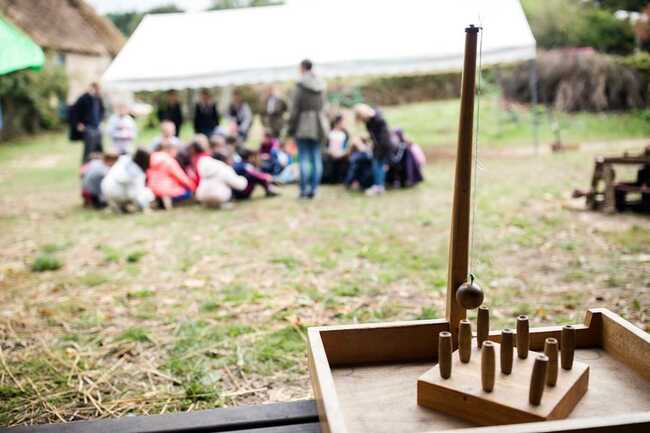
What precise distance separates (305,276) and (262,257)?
0.77 m

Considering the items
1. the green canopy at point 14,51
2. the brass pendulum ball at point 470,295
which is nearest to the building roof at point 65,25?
the green canopy at point 14,51

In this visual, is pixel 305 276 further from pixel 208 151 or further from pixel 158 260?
pixel 208 151

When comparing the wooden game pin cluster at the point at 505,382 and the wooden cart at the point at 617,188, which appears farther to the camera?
the wooden cart at the point at 617,188

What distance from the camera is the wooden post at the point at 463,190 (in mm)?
1418

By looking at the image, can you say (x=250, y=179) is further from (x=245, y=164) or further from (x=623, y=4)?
(x=623, y=4)

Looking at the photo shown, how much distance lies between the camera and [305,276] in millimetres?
4852

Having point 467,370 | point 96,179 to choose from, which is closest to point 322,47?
point 96,179

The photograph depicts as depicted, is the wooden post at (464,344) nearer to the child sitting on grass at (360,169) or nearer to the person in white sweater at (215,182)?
the person in white sweater at (215,182)

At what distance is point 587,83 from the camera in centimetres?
1717

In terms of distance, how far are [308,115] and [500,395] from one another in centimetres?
707

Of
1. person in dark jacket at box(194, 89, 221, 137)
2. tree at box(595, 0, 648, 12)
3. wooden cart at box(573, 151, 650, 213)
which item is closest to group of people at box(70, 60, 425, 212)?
person in dark jacket at box(194, 89, 221, 137)

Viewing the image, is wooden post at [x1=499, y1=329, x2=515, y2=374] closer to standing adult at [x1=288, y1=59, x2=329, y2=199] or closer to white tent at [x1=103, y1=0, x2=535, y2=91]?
standing adult at [x1=288, y1=59, x2=329, y2=199]

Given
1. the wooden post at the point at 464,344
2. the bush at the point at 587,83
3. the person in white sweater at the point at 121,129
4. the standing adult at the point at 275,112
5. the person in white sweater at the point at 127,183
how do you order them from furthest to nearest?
the bush at the point at 587,83 < the standing adult at the point at 275,112 < the person in white sweater at the point at 121,129 < the person in white sweater at the point at 127,183 < the wooden post at the point at 464,344

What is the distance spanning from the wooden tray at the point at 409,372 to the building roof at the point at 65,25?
74.1ft
